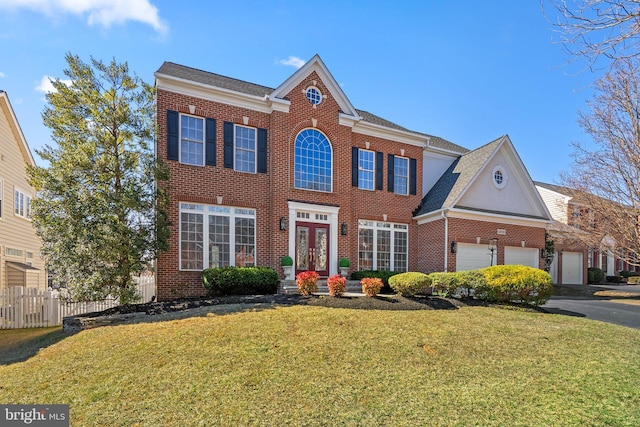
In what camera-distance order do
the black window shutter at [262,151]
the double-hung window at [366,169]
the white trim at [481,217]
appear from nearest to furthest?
1. the black window shutter at [262,151]
2. the white trim at [481,217]
3. the double-hung window at [366,169]

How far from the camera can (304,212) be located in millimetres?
13914

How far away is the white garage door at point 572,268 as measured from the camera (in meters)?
23.4

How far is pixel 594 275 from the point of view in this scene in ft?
82.9

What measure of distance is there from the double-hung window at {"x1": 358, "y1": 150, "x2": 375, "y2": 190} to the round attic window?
299cm

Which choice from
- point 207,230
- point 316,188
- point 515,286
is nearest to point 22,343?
point 207,230

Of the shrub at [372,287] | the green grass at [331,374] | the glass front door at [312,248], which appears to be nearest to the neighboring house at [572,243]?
the green grass at [331,374]

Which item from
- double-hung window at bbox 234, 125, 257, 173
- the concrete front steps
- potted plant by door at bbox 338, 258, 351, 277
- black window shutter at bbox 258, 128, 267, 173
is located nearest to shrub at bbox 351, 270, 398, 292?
the concrete front steps

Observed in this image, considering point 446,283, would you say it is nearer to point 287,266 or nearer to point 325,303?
point 325,303

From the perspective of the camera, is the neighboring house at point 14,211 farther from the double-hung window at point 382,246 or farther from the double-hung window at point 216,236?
the double-hung window at point 382,246

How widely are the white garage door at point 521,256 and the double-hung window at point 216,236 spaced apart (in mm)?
11998

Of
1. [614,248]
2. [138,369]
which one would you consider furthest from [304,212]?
[614,248]

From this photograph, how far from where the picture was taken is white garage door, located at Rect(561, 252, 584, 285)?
23375 mm

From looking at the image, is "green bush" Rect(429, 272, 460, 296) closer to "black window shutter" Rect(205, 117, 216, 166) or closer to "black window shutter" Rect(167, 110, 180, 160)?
"black window shutter" Rect(205, 117, 216, 166)

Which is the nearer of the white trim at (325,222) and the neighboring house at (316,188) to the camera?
the neighboring house at (316,188)
